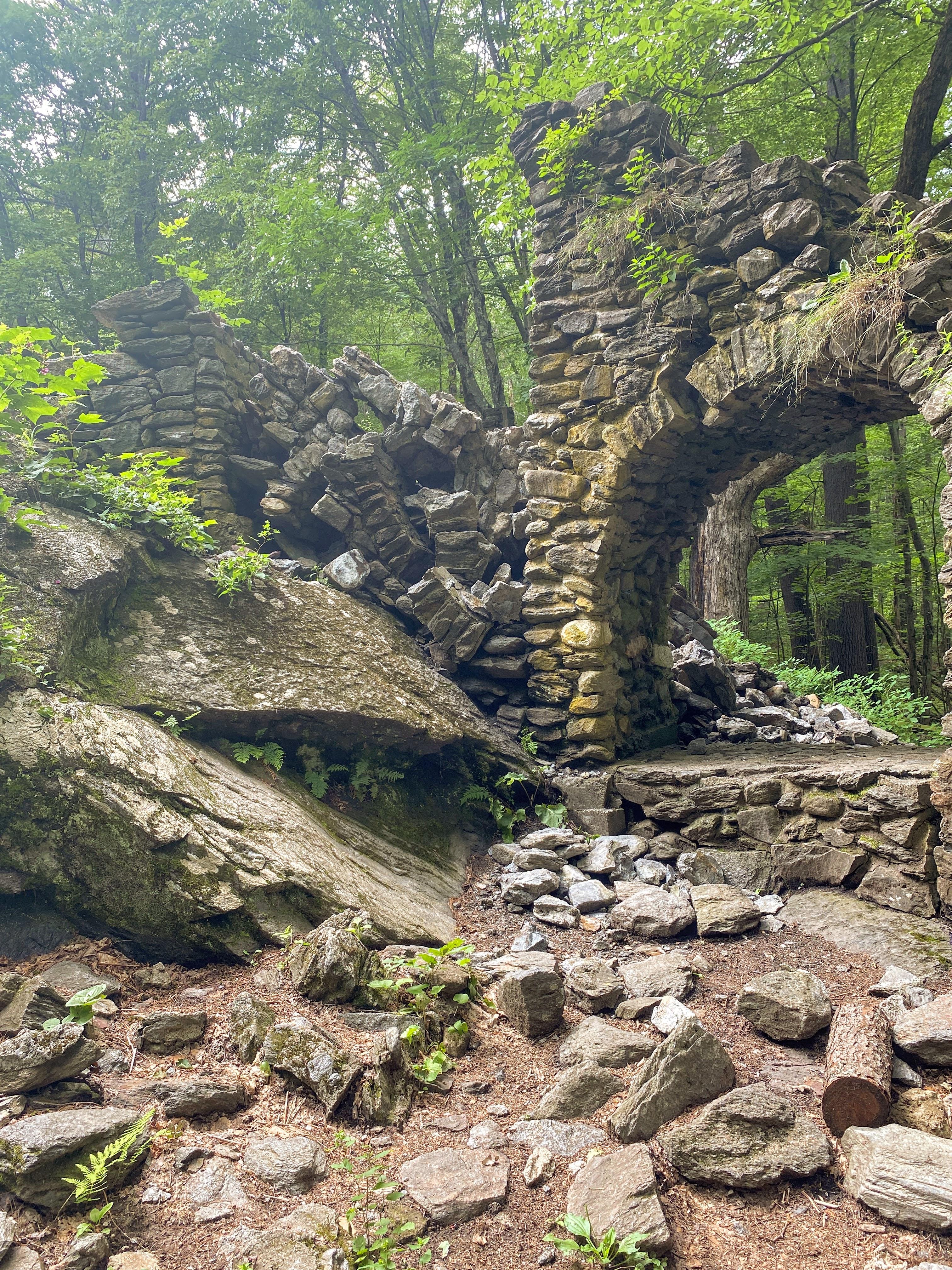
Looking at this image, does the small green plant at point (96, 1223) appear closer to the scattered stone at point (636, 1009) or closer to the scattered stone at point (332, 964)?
the scattered stone at point (332, 964)

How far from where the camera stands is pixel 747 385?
5250 mm

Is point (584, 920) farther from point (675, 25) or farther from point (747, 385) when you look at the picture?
point (675, 25)

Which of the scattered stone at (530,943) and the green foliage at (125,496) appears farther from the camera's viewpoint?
the green foliage at (125,496)

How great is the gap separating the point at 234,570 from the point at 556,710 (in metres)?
2.97

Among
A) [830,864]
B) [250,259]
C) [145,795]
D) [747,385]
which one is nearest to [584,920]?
[830,864]

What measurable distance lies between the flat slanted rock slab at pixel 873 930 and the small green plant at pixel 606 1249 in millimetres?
2386

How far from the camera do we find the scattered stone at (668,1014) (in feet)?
9.99

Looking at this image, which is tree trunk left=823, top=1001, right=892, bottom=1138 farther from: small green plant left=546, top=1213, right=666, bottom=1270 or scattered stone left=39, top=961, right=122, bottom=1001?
scattered stone left=39, top=961, right=122, bottom=1001

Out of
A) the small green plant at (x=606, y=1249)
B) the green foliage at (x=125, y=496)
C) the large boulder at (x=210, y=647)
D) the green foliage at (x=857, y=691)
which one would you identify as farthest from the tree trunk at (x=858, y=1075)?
the green foliage at (x=857, y=691)

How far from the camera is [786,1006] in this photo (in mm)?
2920

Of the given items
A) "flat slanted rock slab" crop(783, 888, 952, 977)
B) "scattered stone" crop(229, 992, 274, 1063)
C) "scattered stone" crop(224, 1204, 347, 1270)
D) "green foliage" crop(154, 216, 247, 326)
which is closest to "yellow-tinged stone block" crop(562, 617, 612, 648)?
"flat slanted rock slab" crop(783, 888, 952, 977)

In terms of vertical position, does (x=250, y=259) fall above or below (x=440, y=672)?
above

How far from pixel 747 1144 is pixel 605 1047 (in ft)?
2.47

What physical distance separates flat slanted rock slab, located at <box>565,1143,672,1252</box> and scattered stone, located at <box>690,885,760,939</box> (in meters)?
2.09
